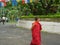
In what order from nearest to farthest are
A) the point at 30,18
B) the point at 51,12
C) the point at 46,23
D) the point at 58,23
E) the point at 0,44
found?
1. the point at 0,44
2. the point at 58,23
3. the point at 46,23
4. the point at 30,18
5. the point at 51,12

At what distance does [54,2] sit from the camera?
39.6m

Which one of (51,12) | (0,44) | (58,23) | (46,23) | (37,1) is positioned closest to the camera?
(0,44)

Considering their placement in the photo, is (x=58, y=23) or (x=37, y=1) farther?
(x=37, y=1)

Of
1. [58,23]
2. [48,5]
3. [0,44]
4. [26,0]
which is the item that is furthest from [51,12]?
[0,44]

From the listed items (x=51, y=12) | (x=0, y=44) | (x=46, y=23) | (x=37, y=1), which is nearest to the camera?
(x=0, y=44)

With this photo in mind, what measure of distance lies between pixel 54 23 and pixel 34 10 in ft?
57.9

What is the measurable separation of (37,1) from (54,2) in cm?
465

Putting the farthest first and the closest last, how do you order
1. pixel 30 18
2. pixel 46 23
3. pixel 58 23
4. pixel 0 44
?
pixel 30 18, pixel 46 23, pixel 58 23, pixel 0 44

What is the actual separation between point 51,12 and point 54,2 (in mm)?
1603

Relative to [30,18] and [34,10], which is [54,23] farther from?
[34,10]

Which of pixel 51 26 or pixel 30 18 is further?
pixel 30 18

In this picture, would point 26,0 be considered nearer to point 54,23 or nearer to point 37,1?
point 37,1

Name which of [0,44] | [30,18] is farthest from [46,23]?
[0,44]

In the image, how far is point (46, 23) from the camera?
98.3 ft
